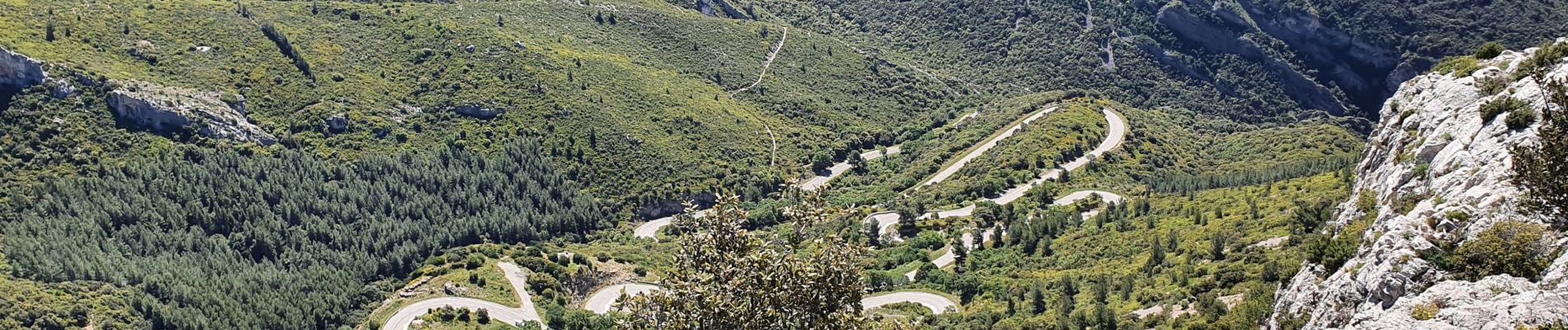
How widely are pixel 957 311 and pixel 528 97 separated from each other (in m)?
84.7

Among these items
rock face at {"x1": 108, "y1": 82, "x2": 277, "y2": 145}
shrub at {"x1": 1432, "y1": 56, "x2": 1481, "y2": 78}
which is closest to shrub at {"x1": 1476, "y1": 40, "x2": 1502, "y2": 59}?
shrub at {"x1": 1432, "y1": 56, "x2": 1481, "y2": 78}

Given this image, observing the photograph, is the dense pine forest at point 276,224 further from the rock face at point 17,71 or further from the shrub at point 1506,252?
the shrub at point 1506,252

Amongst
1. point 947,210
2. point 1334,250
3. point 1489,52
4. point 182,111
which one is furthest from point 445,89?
point 1334,250

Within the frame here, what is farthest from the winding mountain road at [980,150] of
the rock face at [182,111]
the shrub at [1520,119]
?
the shrub at [1520,119]

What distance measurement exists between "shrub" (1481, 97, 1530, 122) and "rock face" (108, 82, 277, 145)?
433 ft

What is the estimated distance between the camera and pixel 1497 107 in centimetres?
4222

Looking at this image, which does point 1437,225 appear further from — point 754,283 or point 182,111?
point 182,111

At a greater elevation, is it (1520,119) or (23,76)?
(1520,119)

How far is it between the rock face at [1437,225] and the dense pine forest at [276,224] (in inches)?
3570

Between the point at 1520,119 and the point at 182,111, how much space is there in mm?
137722

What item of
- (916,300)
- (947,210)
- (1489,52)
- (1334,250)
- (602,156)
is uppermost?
(1489,52)

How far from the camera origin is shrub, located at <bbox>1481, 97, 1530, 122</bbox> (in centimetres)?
4150

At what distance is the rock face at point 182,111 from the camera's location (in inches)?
5182

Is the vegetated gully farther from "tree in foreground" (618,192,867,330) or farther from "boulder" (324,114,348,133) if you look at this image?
"tree in foreground" (618,192,867,330)
